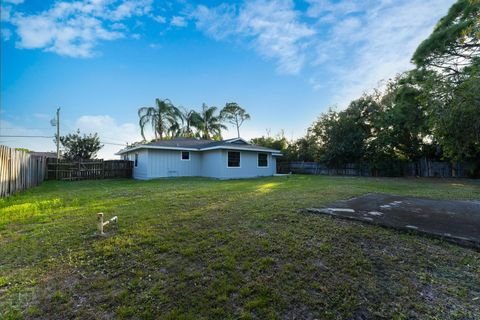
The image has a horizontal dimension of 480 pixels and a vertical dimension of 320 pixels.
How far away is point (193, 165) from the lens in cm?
1570

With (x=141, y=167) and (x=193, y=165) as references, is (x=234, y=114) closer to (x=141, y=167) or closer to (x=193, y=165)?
(x=193, y=165)

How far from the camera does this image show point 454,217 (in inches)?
166

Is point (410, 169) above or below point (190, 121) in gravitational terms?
below

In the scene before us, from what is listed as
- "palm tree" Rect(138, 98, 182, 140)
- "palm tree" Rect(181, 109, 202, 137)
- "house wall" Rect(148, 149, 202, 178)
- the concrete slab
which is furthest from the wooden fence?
"palm tree" Rect(138, 98, 182, 140)

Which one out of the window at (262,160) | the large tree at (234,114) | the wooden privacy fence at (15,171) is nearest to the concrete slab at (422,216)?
the wooden privacy fence at (15,171)

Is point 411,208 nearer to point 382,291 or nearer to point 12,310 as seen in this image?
point 382,291

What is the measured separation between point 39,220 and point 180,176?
1053cm

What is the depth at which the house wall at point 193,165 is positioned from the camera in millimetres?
14002

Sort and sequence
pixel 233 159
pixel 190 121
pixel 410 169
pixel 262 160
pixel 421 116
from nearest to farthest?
1. pixel 421 116
2. pixel 233 159
3. pixel 410 169
4. pixel 262 160
5. pixel 190 121

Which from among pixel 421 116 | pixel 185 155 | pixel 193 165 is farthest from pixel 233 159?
pixel 421 116

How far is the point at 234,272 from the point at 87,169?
52.3 feet

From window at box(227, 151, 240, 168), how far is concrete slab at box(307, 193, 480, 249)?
9.78 meters

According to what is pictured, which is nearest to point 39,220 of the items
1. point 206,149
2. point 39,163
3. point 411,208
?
point 411,208

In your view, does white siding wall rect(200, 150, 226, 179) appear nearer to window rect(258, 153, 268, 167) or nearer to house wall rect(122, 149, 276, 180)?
house wall rect(122, 149, 276, 180)
